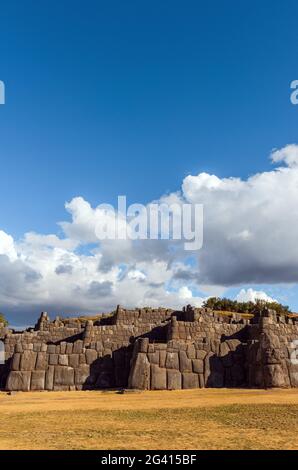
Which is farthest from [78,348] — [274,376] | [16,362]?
[274,376]

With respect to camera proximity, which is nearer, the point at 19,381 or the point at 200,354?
the point at 19,381

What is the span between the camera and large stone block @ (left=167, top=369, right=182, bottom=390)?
19.5 meters

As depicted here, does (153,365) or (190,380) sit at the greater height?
(153,365)

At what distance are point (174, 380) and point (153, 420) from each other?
8.29 meters

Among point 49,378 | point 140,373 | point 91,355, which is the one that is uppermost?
point 91,355

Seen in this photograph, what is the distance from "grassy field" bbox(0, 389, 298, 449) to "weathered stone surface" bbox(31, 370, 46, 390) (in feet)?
4.65

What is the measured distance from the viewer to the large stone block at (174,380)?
19453 millimetres

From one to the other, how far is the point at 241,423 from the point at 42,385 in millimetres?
12105

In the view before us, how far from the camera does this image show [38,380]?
20312 millimetres

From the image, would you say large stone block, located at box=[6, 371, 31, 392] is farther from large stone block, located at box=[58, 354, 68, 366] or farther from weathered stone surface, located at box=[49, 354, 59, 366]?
large stone block, located at box=[58, 354, 68, 366]

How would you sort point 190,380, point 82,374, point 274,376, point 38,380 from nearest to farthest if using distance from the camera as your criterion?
point 274,376 < point 190,380 < point 38,380 < point 82,374

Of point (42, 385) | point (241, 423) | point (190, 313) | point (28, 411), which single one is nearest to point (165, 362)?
point (42, 385)

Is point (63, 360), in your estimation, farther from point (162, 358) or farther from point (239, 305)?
point (239, 305)
